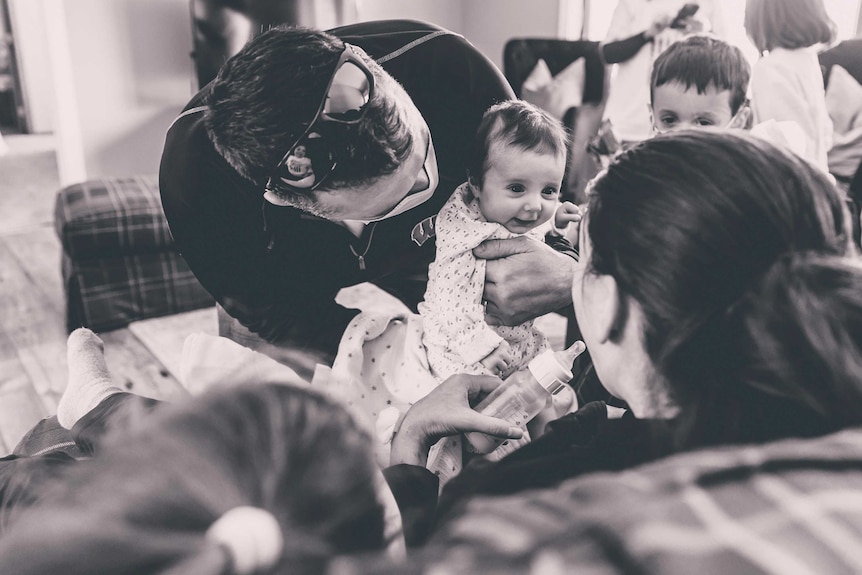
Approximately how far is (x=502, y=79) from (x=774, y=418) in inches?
41.5

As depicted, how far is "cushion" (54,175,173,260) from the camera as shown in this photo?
2.59 meters

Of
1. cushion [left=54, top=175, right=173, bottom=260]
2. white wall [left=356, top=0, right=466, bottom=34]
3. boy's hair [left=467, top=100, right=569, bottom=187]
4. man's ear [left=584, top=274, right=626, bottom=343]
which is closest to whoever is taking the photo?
man's ear [left=584, top=274, right=626, bottom=343]

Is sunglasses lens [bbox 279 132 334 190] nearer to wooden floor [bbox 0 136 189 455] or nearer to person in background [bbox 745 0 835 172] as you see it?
wooden floor [bbox 0 136 189 455]

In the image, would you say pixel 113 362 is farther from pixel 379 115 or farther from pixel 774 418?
pixel 774 418

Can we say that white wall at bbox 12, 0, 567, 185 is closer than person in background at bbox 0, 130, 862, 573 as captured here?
No

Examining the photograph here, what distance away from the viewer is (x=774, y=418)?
0.53 meters

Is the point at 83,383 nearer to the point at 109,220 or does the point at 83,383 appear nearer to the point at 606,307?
the point at 606,307

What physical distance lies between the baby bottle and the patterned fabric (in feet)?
0.66

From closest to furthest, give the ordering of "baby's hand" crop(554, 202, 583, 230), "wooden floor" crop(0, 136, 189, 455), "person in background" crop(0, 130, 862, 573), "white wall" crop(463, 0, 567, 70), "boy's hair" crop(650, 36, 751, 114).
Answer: "person in background" crop(0, 130, 862, 573)
"baby's hand" crop(554, 202, 583, 230)
"boy's hair" crop(650, 36, 751, 114)
"wooden floor" crop(0, 136, 189, 455)
"white wall" crop(463, 0, 567, 70)

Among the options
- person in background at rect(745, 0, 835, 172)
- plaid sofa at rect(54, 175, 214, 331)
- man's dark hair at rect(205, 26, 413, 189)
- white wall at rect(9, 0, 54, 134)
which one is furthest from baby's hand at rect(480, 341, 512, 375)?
white wall at rect(9, 0, 54, 134)

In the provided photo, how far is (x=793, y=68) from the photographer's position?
2.05m

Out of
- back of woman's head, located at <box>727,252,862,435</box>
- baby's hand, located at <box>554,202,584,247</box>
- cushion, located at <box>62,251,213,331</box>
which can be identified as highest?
back of woman's head, located at <box>727,252,862,435</box>

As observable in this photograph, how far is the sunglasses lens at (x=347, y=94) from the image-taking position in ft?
3.27

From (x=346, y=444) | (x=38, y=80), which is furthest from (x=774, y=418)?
(x=38, y=80)
